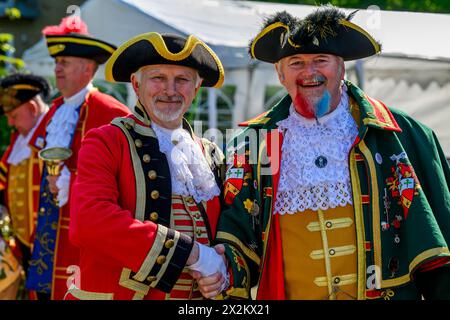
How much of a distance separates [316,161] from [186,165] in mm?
583

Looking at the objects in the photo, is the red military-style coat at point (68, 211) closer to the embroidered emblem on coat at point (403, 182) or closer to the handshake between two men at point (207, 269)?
the handshake between two men at point (207, 269)

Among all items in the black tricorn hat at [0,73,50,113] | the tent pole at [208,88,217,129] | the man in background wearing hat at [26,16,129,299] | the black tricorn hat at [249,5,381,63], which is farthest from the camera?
the tent pole at [208,88,217,129]

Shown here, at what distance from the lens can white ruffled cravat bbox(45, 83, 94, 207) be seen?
4504mm

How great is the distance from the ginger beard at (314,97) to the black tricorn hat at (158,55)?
0.44 metres

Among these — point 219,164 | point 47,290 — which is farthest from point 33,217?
point 219,164

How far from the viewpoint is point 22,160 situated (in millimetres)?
5363

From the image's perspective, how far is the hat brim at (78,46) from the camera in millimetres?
4836

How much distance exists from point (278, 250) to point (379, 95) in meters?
5.34

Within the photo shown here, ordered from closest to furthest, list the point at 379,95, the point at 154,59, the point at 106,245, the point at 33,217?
the point at 106,245
the point at 154,59
the point at 33,217
the point at 379,95

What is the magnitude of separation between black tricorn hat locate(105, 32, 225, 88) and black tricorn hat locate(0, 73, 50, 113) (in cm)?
241

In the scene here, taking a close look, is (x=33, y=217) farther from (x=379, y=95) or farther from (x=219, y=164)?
(x=379, y=95)

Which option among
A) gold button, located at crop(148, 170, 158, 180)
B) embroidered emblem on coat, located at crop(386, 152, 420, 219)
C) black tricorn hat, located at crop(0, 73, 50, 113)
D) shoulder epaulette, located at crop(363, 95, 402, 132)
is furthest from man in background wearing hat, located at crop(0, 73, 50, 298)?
embroidered emblem on coat, located at crop(386, 152, 420, 219)

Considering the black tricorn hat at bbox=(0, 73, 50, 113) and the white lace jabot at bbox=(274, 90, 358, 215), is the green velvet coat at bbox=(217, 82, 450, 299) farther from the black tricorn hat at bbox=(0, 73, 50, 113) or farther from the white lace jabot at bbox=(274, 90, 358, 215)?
the black tricorn hat at bbox=(0, 73, 50, 113)

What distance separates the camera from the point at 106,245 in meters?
2.95
